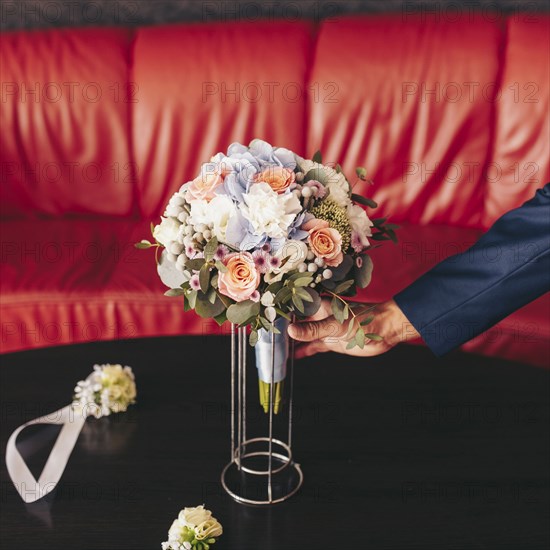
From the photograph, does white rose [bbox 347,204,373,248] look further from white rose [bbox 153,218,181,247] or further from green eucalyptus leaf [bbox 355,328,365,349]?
white rose [bbox 153,218,181,247]

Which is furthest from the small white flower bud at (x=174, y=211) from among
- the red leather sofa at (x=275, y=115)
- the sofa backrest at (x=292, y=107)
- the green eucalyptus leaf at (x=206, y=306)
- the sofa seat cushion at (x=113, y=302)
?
the sofa backrest at (x=292, y=107)

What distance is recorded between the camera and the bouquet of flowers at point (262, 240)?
2.58ft

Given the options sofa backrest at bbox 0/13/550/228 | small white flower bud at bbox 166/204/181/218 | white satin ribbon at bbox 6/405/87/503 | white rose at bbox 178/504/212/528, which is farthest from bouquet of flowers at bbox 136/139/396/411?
sofa backrest at bbox 0/13/550/228

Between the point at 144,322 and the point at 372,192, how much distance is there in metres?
0.91

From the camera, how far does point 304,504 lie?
945 millimetres

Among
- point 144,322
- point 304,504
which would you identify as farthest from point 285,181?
point 144,322

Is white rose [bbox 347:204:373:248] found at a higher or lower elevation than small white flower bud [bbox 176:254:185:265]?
higher

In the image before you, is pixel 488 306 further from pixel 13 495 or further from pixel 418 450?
pixel 13 495

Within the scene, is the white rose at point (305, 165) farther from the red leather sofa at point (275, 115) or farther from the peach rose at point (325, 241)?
the red leather sofa at point (275, 115)

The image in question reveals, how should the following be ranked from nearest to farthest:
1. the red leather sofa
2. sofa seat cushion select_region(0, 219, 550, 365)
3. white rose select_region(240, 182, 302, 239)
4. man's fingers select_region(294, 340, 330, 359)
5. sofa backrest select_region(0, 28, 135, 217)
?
1. white rose select_region(240, 182, 302, 239)
2. man's fingers select_region(294, 340, 330, 359)
3. sofa seat cushion select_region(0, 219, 550, 365)
4. the red leather sofa
5. sofa backrest select_region(0, 28, 135, 217)

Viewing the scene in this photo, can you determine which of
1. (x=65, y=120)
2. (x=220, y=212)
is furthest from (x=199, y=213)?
(x=65, y=120)

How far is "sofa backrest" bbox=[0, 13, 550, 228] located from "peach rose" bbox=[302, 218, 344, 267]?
1.49m

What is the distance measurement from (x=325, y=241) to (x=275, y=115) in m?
1.53

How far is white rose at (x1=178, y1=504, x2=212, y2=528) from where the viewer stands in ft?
2.74
